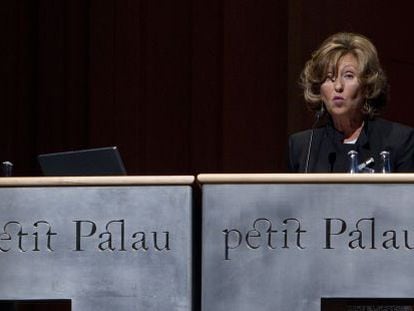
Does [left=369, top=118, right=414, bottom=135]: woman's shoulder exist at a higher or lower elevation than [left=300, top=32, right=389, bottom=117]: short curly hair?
lower

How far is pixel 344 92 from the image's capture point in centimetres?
482

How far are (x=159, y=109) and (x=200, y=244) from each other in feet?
9.30

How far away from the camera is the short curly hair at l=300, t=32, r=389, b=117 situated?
4840 mm

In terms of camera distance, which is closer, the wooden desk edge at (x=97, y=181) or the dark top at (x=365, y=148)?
the wooden desk edge at (x=97, y=181)

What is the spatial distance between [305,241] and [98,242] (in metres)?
0.57

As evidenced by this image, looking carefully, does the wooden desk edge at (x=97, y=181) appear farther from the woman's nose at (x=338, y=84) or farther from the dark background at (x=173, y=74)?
the dark background at (x=173, y=74)

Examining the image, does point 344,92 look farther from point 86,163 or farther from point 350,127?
point 86,163

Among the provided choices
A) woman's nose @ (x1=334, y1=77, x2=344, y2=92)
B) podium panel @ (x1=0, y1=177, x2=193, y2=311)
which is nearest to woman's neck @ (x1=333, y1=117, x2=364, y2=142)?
woman's nose @ (x1=334, y1=77, x2=344, y2=92)

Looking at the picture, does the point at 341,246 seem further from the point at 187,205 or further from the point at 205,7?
the point at 205,7

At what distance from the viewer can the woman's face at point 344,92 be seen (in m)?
4.82

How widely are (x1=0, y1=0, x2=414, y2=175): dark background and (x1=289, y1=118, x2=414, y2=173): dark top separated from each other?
1.65 meters

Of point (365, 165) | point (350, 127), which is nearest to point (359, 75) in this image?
point (350, 127)

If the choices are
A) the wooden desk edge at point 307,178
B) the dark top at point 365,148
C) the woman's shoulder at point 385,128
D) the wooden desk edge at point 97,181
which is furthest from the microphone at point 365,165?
the wooden desk edge at point 97,181

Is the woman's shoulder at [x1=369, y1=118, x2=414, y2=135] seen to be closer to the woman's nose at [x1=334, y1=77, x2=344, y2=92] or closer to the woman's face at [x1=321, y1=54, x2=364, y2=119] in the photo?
the woman's face at [x1=321, y1=54, x2=364, y2=119]
